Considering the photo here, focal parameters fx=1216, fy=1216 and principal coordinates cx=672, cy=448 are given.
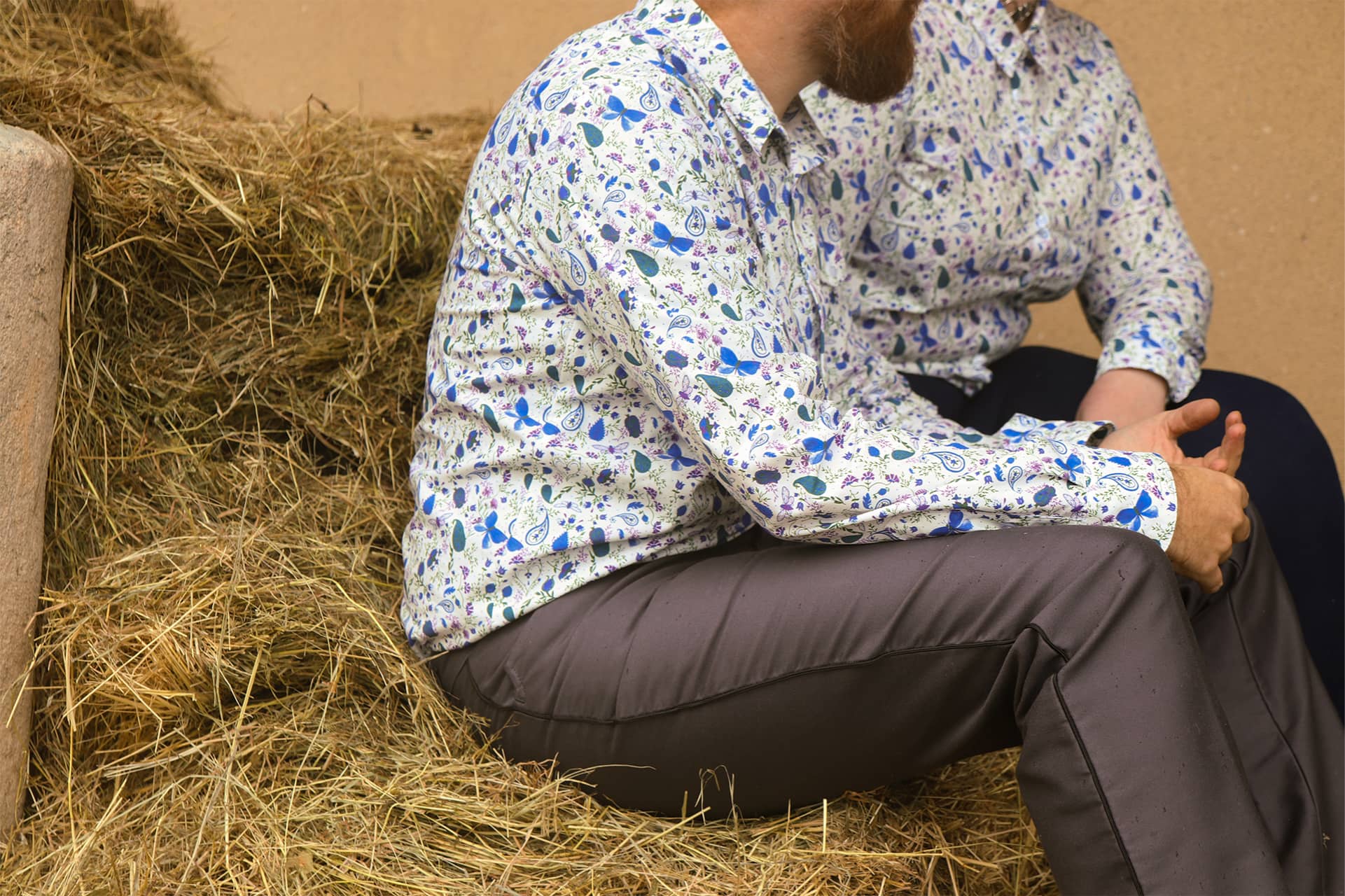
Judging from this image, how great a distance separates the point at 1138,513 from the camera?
1094 millimetres

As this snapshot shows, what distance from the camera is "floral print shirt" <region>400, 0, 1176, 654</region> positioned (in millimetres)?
1050

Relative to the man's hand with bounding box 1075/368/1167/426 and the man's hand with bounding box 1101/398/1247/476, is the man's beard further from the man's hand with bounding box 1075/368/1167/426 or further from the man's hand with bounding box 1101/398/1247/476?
the man's hand with bounding box 1075/368/1167/426

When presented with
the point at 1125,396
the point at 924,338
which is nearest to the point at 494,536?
the point at 924,338

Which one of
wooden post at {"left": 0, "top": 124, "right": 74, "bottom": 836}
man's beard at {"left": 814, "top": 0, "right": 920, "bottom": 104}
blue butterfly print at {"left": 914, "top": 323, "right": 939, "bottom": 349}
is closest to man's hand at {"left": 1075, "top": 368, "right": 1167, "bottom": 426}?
blue butterfly print at {"left": 914, "top": 323, "right": 939, "bottom": 349}

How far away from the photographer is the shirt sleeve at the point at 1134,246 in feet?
5.64

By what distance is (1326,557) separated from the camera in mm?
1517

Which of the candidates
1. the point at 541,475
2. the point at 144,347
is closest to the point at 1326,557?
the point at 541,475

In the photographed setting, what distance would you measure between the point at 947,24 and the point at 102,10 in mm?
1165

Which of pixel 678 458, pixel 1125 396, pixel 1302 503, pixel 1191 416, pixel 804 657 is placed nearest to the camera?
pixel 804 657

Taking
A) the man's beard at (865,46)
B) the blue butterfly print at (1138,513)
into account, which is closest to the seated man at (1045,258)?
the man's beard at (865,46)

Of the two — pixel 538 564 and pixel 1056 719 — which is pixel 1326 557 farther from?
pixel 538 564

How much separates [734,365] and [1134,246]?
99cm

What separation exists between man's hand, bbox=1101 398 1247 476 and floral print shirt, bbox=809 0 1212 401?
324 millimetres

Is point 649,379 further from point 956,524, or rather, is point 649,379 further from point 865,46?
point 865,46
